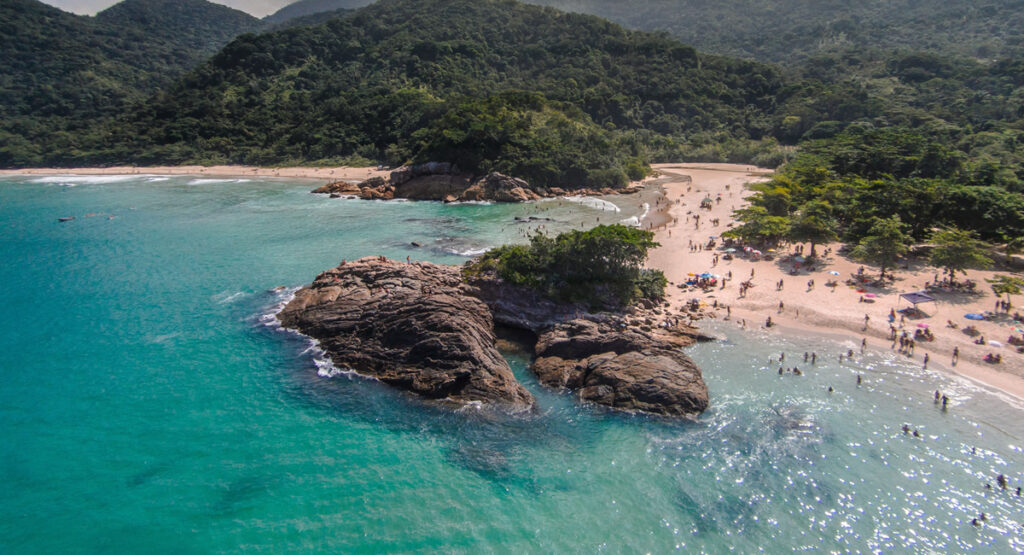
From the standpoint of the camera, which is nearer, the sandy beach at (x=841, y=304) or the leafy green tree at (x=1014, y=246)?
the sandy beach at (x=841, y=304)

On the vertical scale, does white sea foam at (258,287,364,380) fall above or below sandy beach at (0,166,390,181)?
below

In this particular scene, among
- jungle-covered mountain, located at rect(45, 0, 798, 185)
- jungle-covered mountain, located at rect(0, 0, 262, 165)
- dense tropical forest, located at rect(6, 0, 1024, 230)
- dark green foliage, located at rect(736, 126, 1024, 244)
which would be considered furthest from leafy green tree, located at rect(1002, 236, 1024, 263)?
jungle-covered mountain, located at rect(0, 0, 262, 165)

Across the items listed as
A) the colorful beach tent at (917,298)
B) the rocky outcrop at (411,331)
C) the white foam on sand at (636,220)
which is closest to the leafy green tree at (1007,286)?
the colorful beach tent at (917,298)

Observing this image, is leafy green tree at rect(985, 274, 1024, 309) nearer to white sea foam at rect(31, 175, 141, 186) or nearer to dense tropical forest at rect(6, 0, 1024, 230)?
dense tropical forest at rect(6, 0, 1024, 230)

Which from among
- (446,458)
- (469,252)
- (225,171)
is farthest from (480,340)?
(225,171)

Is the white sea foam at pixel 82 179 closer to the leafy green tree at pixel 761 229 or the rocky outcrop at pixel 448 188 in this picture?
the rocky outcrop at pixel 448 188

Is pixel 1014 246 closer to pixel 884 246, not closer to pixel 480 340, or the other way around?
pixel 884 246
